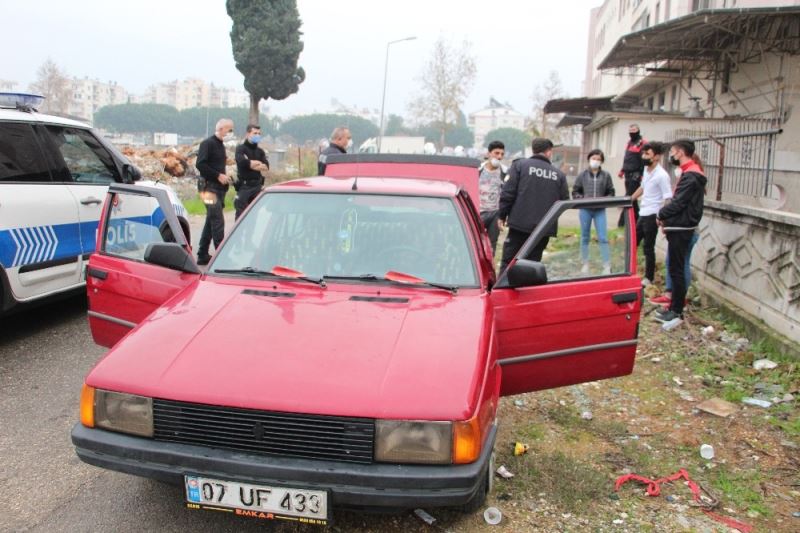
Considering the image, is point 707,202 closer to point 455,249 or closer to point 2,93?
point 455,249

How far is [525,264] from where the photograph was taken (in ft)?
11.3

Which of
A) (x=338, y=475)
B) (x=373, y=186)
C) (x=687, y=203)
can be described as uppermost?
(x=373, y=186)

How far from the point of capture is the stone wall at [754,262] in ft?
17.8

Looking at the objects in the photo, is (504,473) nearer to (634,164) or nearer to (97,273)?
(97,273)

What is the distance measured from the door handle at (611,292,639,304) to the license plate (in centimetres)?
203

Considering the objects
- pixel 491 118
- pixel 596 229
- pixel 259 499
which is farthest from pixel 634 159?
pixel 491 118

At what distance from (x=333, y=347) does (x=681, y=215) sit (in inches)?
187

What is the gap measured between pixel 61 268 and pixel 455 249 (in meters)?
3.71

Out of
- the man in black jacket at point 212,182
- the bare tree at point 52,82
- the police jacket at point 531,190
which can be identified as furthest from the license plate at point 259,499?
the bare tree at point 52,82

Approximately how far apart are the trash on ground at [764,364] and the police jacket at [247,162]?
624 centimetres

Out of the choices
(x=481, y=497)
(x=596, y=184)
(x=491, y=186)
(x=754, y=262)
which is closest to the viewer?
(x=481, y=497)

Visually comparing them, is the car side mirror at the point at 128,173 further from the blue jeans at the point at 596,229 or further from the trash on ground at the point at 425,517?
the trash on ground at the point at 425,517

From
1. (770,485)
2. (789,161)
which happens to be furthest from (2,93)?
(789,161)

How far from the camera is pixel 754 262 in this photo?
6207 millimetres
